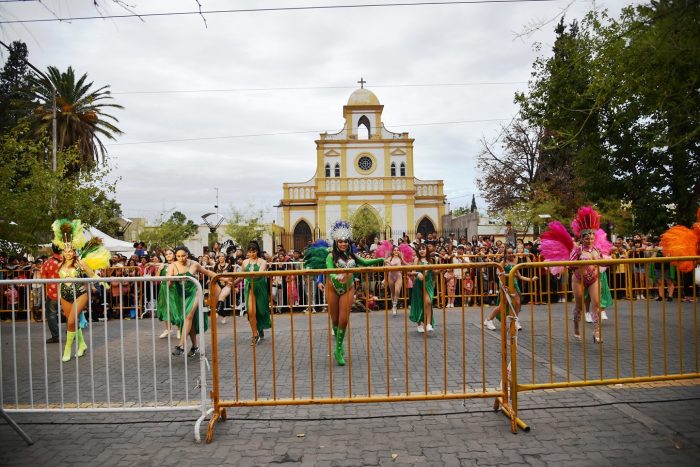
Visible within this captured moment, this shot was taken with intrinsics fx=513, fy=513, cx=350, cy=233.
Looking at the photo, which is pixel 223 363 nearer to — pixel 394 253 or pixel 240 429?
pixel 240 429

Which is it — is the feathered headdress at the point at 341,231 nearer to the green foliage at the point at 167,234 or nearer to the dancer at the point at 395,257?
the dancer at the point at 395,257

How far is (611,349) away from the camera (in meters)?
7.45

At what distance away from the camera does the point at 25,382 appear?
664cm

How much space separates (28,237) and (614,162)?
1648cm

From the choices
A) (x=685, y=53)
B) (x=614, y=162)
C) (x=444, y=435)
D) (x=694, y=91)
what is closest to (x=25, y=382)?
(x=444, y=435)

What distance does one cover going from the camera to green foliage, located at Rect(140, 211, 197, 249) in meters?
50.6

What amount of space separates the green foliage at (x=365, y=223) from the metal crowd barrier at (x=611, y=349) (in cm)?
3610

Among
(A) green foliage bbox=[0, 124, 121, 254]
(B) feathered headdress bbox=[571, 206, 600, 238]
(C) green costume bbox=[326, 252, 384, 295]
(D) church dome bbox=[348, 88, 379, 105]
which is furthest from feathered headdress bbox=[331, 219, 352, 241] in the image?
(D) church dome bbox=[348, 88, 379, 105]

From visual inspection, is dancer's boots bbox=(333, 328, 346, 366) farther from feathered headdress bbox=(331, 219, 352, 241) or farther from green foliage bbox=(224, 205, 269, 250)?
green foliage bbox=(224, 205, 269, 250)

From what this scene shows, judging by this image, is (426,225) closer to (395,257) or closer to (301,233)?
(301,233)

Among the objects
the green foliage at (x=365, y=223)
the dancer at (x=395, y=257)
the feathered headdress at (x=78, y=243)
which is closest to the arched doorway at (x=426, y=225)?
the green foliage at (x=365, y=223)

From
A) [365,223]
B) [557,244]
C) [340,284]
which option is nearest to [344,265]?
[340,284]

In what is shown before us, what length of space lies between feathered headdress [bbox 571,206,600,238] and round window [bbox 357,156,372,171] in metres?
46.9

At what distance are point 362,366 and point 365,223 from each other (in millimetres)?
41747
